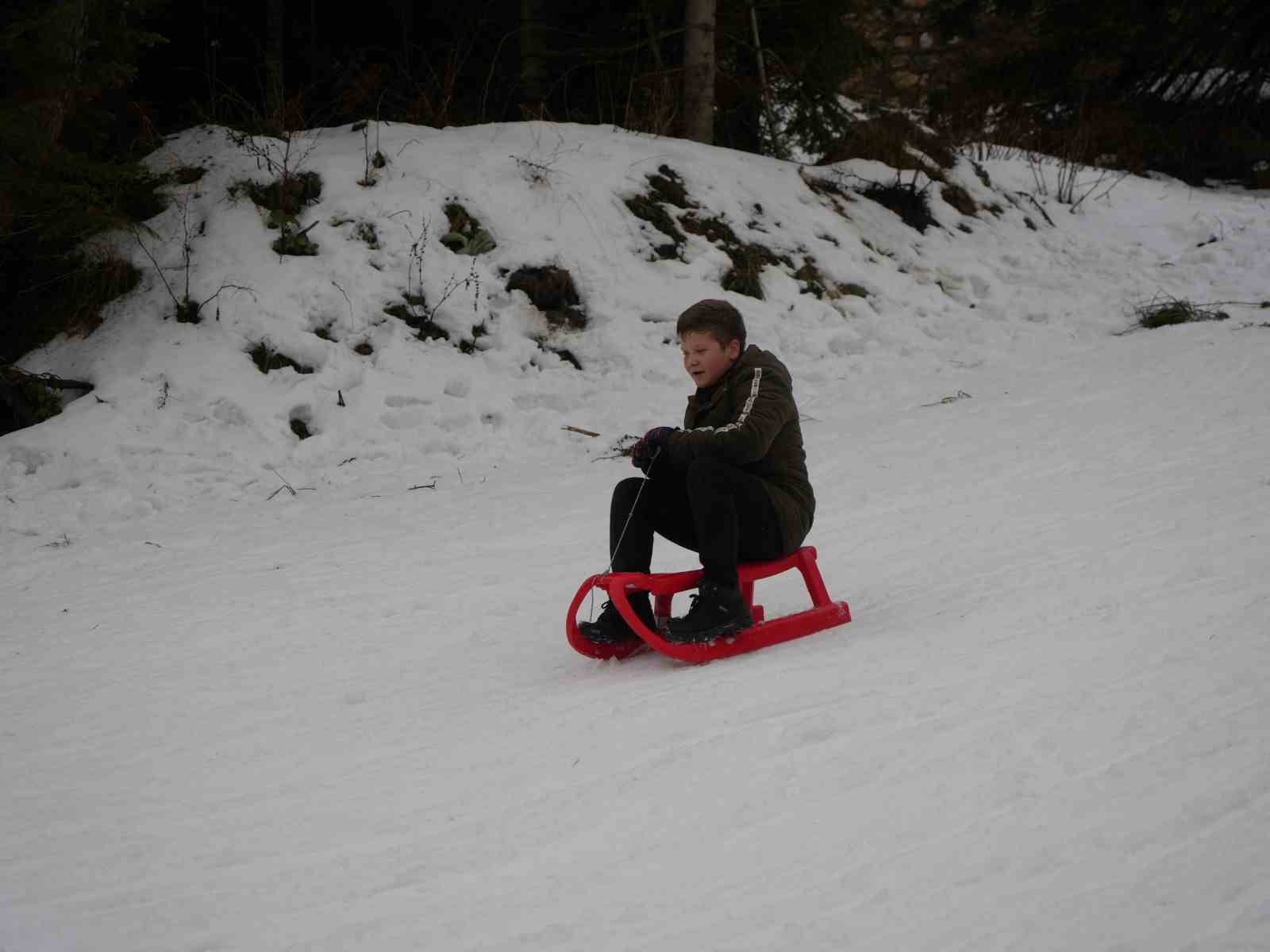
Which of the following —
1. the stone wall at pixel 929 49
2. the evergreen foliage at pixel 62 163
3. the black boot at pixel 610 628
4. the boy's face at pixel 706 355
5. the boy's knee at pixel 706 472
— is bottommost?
the black boot at pixel 610 628

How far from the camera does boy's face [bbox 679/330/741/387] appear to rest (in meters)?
3.53

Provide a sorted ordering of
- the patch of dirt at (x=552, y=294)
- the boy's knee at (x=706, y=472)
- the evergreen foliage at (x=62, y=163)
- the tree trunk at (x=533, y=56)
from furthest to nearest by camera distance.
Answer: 1. the tree trunk at (x=533, y=56)
2. the patch of dirt at (x=552, y=294)
3. the evergreen foliage at (x=62, y=163)
4. the boy's knee at (x=706, y=472)

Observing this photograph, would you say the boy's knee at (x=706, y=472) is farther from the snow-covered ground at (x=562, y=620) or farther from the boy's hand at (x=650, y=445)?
the snow-covered ground at (x=562, y=620)

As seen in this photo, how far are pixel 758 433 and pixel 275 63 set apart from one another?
8.25m

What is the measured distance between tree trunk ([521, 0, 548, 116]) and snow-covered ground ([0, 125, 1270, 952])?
1.66m

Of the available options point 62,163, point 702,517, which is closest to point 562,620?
point 702,517

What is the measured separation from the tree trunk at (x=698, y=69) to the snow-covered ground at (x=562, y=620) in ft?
4.01

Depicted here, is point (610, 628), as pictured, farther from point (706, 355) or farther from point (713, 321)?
point (713, 321)

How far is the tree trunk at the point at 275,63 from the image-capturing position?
28.8 feet

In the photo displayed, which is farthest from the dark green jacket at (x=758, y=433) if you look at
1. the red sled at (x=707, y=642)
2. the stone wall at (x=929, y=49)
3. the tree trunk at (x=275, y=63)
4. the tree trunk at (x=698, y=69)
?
the stone wall at (x=929, y=49)

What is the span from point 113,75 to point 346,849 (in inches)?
223

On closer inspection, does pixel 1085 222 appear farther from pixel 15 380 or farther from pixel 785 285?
pixel 15 380

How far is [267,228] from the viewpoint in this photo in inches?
311

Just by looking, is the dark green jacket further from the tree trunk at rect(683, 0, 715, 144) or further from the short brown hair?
the tree trunk at rect(683, 0, 715, 144)
